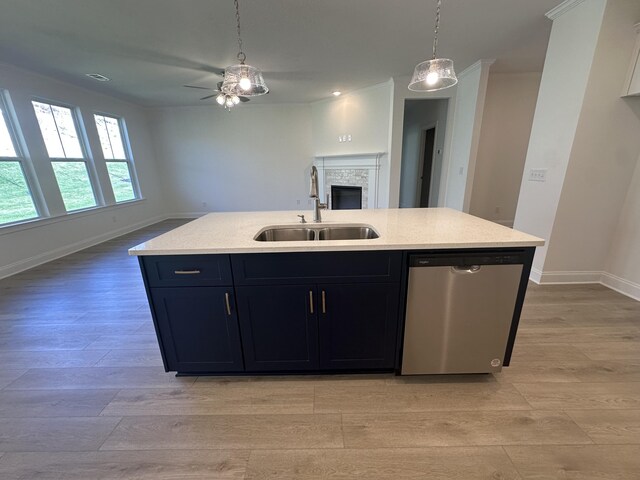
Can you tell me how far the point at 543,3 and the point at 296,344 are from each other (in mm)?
3720

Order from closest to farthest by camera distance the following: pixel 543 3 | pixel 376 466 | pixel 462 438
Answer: pixel 376 466, pixel 462 438, pixel 543 3

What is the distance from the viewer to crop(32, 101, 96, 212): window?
388 cm

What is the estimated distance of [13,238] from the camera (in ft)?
10.9

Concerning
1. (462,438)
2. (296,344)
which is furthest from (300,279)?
(462,438)

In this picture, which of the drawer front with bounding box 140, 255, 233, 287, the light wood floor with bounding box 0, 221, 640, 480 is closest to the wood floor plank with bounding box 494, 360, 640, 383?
the light wood floor with bounding box 0, 221, 640, 480

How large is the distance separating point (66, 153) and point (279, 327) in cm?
512

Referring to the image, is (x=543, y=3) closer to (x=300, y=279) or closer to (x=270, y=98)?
(x=300, y=279)

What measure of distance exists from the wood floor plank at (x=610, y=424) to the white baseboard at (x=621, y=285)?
1.71 meters

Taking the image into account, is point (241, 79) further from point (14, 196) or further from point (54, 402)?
point (14, 196)

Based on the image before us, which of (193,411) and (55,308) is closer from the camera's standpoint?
(193,411)

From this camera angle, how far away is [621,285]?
250 cm

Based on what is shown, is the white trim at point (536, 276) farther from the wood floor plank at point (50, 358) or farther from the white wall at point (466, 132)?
the wood floor plank at point (50, 358)

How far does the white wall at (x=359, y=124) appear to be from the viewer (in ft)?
15.3

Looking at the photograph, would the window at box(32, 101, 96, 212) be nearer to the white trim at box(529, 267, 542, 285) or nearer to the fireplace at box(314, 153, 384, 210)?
the fireplace at box(314, 153, 384, 210)
